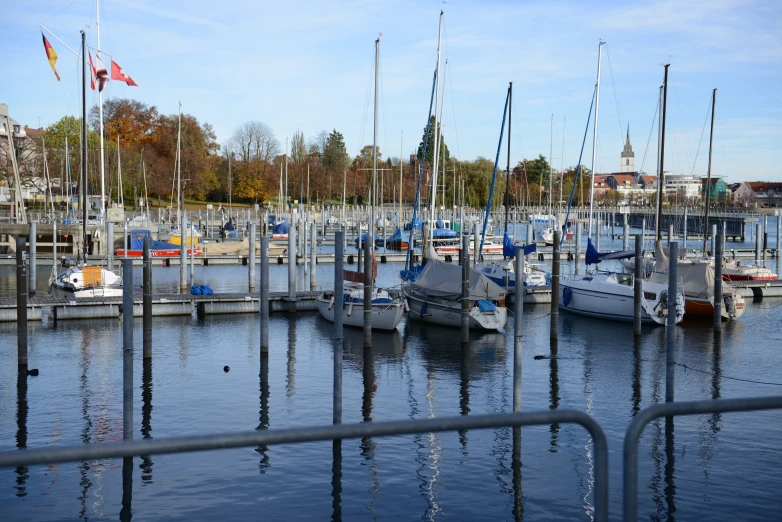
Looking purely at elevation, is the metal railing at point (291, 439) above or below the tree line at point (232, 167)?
below

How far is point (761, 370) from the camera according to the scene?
27203 mm

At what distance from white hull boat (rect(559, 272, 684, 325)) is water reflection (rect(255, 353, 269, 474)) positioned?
1752cm

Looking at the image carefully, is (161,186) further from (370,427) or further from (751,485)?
(370,427)

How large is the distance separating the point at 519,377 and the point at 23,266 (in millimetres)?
15301

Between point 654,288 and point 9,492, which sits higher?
point 654,288

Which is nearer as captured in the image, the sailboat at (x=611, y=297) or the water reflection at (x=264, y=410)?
the water reflection at (x=264, y=410)

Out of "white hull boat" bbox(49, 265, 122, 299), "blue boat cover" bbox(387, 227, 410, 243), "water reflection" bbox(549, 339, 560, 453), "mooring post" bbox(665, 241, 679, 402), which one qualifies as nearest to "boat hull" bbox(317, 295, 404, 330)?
"water reflection" bbox(549, 339, 560, 453)

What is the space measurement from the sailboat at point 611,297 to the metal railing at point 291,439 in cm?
3126

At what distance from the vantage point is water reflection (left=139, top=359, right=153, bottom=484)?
1602 centimetres

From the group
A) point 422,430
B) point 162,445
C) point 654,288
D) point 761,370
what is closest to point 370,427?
point 422,430

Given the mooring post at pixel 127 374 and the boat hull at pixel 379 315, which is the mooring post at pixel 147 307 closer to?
the mooring post at pixel 127 374

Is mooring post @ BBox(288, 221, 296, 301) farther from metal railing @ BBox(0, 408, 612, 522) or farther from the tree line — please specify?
the tree line

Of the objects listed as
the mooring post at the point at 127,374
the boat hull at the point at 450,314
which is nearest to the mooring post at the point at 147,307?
the mooring post at the point at 127,374

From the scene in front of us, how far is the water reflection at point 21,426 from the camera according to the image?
50.4ft
